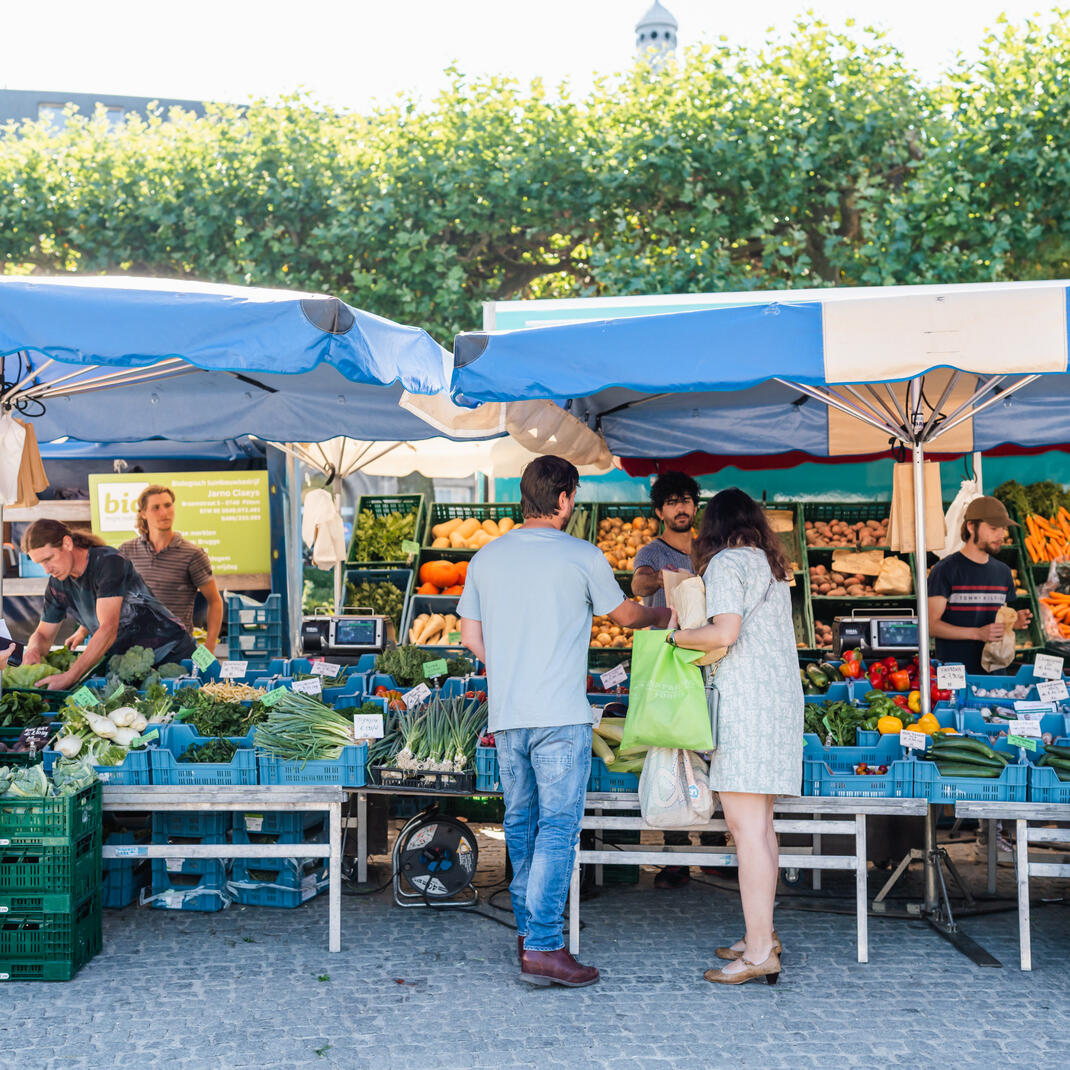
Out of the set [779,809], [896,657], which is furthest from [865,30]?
[779,809]

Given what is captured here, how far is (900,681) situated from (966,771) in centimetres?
138

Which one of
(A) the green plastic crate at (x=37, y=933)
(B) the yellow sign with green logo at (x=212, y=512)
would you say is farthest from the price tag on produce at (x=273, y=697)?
(B) the yellow sign with green logo at (x=212, y=512)

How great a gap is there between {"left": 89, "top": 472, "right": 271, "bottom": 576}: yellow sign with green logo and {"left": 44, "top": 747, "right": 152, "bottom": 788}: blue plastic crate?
568cm

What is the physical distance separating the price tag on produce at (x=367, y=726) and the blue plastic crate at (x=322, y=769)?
0.55ft

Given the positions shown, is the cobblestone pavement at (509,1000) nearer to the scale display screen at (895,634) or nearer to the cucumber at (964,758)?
the cucumber at (964,758)

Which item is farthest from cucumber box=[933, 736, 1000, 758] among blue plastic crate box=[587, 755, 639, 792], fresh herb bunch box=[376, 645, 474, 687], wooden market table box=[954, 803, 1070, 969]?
fresh herb bunch box=[376, 645, 474, 687]

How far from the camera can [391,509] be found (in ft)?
31.8

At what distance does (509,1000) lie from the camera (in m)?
3.95

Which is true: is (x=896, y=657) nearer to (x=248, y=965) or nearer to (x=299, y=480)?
(x=248, y=965)

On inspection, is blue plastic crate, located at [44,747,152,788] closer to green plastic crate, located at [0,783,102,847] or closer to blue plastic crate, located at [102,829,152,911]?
green plastic crate, located at [0,783,102,847]

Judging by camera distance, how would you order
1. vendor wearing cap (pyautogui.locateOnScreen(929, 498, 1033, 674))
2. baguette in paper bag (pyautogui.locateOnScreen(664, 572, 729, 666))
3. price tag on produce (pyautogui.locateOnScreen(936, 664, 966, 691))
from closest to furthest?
baguette in paper bag (pyautogui.locateOnScreen(664, 572, 729, 666)) → price tag on produce (pyautogui.locateOnScreen(936, 664, 966, 691)) → vendor wearing cap (pyautogui.locateOnScreen(929, 498, 1033, 674))

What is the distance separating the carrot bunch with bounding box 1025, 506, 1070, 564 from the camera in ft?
27.6

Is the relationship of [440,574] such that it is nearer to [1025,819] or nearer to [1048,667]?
[1048,667]

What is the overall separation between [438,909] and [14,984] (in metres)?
1.80
